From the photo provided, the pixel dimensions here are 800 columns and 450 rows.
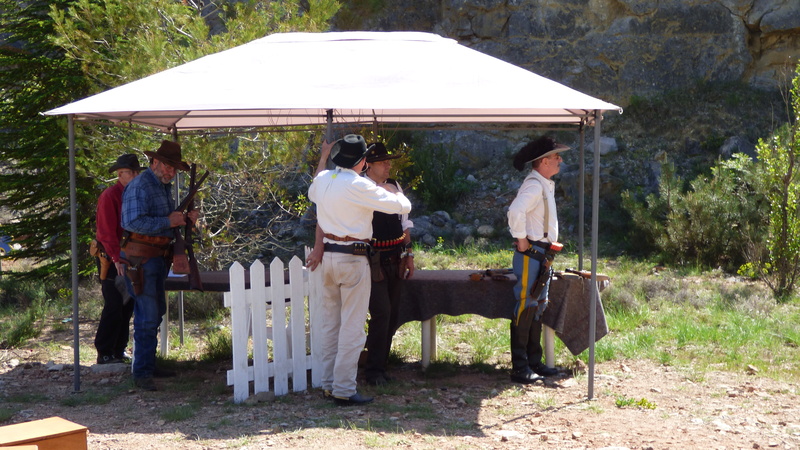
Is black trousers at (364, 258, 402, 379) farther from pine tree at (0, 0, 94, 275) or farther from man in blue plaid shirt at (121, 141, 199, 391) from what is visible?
→ pine tree at (0, 0, 94, 275)

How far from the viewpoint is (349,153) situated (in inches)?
219

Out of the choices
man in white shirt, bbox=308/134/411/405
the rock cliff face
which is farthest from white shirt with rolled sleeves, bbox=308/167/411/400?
the rock cliff face

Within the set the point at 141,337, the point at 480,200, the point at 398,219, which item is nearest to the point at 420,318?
the point at 398,219

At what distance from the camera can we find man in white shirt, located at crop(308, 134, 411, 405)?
18.1 ft

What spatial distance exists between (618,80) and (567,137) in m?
1.71

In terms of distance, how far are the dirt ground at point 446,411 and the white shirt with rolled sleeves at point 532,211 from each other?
126cm

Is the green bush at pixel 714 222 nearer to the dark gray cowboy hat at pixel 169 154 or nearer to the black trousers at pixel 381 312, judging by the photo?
the black trousers at pixel 381 312

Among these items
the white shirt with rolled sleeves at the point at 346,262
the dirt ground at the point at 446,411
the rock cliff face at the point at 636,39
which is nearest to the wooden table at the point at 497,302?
the dirt ground at the point at 446,411

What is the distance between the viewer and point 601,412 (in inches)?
225

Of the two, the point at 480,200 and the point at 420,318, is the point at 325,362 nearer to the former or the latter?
the point at 420,318

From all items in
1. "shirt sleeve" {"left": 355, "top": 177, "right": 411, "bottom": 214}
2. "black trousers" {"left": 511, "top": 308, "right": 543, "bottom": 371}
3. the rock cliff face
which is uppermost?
the rock cliff face

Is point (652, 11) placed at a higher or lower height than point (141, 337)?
higher

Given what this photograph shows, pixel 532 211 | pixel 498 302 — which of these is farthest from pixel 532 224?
pixel 498 302

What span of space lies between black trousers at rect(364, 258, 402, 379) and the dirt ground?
0.23 meters
